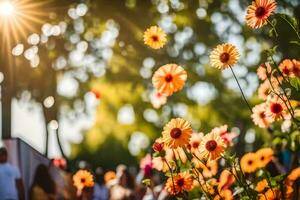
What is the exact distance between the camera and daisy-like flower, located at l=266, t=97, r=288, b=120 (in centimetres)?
432

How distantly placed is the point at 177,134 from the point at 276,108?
0.73 metres

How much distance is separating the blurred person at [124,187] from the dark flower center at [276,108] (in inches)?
156

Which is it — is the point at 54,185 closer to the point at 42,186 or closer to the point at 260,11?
the point at 42,186

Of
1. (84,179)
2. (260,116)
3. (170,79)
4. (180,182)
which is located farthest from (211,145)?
(84,179)

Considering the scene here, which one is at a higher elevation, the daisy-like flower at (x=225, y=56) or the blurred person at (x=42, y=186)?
the blurred person at (x=42, y=186)

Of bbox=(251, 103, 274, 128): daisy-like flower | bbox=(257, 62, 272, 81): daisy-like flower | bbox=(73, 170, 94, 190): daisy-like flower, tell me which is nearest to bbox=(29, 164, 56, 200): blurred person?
bbox=(73, 170, 94, 190): daisy-like flower

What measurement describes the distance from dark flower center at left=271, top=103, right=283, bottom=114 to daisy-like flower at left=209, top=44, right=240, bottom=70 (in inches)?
18.5

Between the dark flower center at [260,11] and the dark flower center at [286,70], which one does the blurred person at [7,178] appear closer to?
the dark flower center at [286,70]

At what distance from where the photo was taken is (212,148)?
4.10 meters

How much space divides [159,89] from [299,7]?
9.10 meters

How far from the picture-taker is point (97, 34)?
1472cm

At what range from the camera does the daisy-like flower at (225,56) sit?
4.09 metres

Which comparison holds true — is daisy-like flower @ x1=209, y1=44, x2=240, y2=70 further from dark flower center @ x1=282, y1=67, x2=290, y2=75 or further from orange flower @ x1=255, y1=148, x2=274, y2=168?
orange flower @ x1=255, y1=148, x2=274, y2=168

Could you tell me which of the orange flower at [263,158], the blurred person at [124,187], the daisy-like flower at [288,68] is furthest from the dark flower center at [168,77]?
the blurred person at [124,187]
